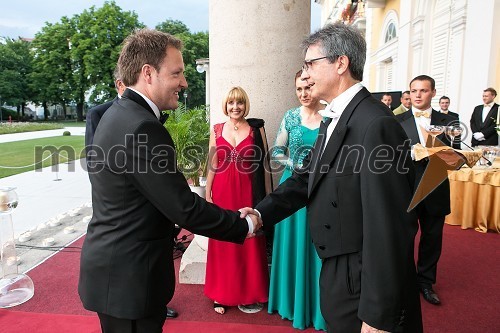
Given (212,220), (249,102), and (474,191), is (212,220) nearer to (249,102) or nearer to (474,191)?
(249,102)

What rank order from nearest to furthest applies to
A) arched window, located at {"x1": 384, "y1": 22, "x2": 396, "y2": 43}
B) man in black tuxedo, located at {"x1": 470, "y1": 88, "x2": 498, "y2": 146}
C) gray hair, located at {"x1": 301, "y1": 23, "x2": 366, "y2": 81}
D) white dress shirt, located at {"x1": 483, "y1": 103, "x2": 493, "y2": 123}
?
1. gray hair, located at {"x1": 301, "y1": 23, "x2": 366, "y2": 81}
2. man in black tuxedo, located at {"x1": 470, "y1": 88, "x2": 498, "y2": 146}
3. white dress shirt, located at {"x1": 483, "y1": 103, "x2": 493, "y2": 123}
4. arched window, located at {"x1": 384, "y1": 22, "x2": 396, "y2": 43}

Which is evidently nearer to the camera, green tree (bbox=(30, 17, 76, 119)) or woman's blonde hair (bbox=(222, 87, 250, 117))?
woman's blonde hair (bbox=(222, 87, 250, 117))

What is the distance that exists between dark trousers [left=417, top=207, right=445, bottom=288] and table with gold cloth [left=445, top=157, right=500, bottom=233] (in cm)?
240

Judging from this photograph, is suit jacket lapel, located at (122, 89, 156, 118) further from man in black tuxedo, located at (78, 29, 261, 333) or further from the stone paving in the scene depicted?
the stone paving

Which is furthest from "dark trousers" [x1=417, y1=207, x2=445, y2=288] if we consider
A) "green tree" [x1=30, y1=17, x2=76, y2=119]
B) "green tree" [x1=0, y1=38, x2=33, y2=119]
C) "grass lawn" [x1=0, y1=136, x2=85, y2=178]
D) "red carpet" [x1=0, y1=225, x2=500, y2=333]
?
"green tree" [x1=30, y1=17, x2=76, y2=119]

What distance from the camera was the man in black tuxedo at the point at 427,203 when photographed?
11.7ft

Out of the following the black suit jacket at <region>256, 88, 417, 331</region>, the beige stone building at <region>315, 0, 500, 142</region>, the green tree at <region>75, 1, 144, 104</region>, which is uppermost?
the green tree at <region>75, 1, 144, 104</region>

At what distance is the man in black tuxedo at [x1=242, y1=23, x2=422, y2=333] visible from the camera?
4.60ft

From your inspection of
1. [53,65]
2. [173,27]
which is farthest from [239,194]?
[173,27]

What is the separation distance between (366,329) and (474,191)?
17.0 feet

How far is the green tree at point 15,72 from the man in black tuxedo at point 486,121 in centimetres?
4214

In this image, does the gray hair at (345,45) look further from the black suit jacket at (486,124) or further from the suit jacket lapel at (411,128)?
the black suit jacket at (486,124)

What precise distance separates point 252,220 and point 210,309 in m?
1.63

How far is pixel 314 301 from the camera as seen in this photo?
125 inches
